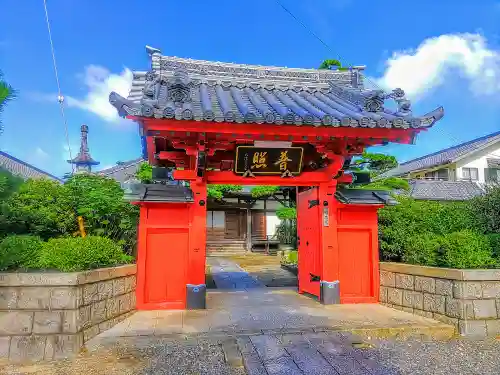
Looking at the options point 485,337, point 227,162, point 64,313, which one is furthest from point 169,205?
point 485,337

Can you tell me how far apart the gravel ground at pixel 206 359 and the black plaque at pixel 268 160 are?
2.95 m

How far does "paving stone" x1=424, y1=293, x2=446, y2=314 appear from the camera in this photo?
5.17 meters

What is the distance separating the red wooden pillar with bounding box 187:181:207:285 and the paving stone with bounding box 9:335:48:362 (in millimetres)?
2345

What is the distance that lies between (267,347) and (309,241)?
3.22 metres

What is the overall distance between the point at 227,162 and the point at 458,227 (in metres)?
4.48

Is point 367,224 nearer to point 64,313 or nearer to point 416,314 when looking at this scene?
point 416,314

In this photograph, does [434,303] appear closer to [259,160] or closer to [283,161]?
[283,161]

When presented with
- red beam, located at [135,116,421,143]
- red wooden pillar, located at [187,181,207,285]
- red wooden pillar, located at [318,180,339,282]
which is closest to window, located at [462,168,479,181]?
red wooden pillar, located at [318,180,339,282]

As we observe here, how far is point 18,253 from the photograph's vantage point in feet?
14.9

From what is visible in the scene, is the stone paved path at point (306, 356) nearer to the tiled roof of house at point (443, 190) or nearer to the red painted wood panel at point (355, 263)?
the red painted wood panel at point (355, 263)

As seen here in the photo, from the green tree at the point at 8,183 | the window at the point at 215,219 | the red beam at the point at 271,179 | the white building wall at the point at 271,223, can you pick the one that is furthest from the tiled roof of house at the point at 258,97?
the white building wall at the point at 271,223

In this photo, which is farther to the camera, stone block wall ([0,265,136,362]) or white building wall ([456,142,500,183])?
white building wall ([456,142,500,183])

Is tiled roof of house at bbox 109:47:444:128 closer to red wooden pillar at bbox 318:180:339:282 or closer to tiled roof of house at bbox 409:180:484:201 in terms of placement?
red wooden pillar at bbox 318:180:339:282

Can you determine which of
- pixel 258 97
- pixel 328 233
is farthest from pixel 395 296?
pixel 258 97
